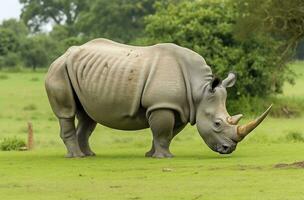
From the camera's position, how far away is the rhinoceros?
18938 mm

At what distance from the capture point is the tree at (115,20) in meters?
76.6

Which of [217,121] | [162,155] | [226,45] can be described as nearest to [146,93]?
[162,155]

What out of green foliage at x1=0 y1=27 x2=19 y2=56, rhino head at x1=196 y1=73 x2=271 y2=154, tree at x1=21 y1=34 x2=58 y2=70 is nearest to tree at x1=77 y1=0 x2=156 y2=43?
tree at x1=21 y1=34 x2=58 y2=70

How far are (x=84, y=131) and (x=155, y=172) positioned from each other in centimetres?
522

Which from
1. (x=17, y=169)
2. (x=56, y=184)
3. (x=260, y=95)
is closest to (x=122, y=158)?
(x=17, y=169)

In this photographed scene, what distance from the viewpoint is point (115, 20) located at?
78750mm

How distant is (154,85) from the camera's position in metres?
19.0

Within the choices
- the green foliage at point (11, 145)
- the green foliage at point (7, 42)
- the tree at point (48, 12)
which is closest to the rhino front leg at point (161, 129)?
the green foliage at point (11, 145)

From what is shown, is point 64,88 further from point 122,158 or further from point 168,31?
point 168,31

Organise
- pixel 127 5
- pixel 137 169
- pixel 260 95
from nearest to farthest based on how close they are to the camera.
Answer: pixel 137 169 → pixel 260 95 → pixel 127 5

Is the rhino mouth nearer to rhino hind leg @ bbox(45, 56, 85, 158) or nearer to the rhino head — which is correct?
the rhino head

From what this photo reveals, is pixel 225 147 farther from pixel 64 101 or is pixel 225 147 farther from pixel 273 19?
pixel 273 19

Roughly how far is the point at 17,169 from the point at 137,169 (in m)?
2.22

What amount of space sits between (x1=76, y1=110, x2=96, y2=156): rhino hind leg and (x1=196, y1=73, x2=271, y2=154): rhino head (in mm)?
2940
